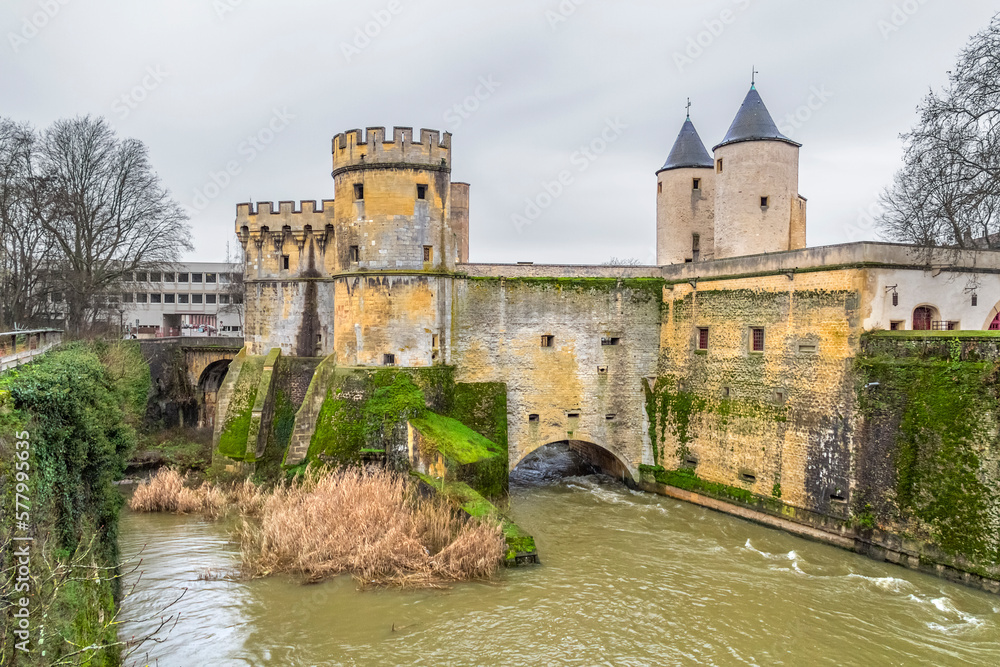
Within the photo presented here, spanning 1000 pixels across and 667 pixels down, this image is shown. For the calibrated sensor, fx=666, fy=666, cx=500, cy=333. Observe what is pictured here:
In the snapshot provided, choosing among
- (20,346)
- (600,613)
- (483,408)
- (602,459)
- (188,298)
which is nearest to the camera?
(600,613)

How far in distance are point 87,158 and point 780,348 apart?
2784 centimetres

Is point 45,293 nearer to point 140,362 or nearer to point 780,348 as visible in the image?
point 140,362

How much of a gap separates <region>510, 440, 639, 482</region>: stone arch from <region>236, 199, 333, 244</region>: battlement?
37.9 feet

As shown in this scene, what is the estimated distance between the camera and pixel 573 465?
26.5 meters

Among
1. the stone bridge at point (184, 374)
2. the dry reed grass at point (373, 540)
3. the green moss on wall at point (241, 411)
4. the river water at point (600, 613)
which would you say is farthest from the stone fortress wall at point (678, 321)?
the stone bridge at point (184, 374)

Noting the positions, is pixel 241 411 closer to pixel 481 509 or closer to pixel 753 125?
pixel 481 509

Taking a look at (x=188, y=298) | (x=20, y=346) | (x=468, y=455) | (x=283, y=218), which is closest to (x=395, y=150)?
(x=283, y=218)

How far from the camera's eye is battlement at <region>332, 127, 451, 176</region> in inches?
807

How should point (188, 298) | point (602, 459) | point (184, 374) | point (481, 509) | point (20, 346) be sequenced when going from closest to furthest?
1. point (481, 509)
2. point (20, 346)
3. point (602, 459)
4. point (184, 374)
5. point (188, 298)

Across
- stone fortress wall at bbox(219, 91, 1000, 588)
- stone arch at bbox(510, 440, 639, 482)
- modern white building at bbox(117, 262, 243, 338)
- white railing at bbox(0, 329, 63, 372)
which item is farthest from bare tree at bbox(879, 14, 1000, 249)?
modern white building at bbox(117, 262, 243, 338)

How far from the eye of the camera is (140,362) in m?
26.7

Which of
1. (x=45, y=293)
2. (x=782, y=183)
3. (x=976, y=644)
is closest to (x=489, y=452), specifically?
(x=976, y=644)

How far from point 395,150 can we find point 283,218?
699cm

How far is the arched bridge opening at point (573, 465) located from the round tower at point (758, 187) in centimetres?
824
